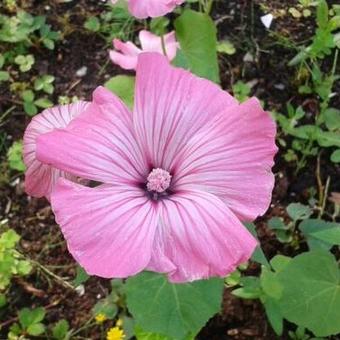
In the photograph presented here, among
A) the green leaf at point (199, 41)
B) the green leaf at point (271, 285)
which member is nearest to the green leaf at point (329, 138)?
the green leaf at point (199, 41)

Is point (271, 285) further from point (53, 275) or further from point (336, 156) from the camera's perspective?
point (53, 275)

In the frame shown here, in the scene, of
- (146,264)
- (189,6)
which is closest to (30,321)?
(146,264)

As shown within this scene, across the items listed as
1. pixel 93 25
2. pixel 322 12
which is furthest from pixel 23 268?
pixel 322 12

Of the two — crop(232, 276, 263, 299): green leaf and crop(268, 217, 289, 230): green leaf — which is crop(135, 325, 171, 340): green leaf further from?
crop(268, 217, 289, 230): green leaf

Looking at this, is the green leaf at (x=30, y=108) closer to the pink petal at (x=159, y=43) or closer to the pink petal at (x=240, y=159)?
the pink petal at (x=159, y=43)

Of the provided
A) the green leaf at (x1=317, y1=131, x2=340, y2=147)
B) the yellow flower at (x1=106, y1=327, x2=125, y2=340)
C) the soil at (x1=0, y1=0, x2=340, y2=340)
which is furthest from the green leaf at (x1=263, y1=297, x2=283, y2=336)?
the green leaf at (x1=317, y1=131, x2=340, y2=147)

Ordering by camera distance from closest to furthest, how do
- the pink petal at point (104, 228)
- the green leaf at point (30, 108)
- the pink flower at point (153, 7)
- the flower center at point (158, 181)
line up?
the pink petal at point (104, 228), the flower center at point (158, 181), the pink flower at point (153, 7), the green leaf at point (30, 108)

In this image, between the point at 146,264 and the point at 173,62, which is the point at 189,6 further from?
the point at 146,264
